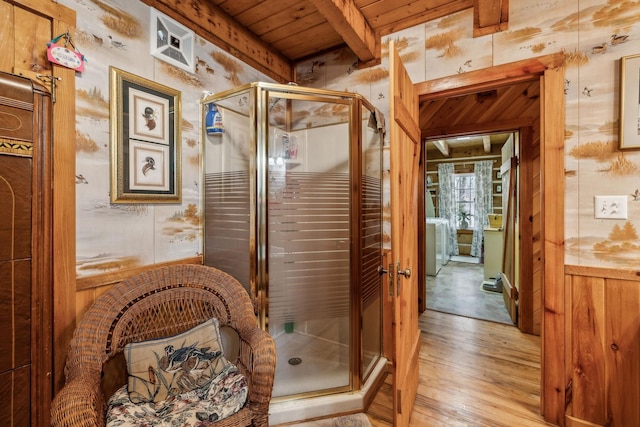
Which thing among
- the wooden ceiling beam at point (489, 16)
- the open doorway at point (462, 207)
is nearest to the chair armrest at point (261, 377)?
the wooden ceiling beam at point (489, 16)

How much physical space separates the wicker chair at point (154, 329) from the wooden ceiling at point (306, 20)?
1619 millimetres

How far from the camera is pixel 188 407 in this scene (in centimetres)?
110

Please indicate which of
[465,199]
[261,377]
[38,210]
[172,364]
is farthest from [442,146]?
[38,210]

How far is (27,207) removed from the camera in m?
1.12

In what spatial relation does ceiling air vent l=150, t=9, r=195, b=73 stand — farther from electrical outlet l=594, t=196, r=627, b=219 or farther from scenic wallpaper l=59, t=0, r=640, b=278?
electrical outlet l=594, t=196, r=627, b=219

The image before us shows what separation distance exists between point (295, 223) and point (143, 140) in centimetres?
99

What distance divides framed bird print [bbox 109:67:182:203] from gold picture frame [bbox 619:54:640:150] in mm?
2493

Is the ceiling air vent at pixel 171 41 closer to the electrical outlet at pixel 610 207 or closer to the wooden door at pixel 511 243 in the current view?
the electrical outlet at pixel 610 207

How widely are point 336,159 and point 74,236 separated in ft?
4.89

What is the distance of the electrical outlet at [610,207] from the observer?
58.1 inches

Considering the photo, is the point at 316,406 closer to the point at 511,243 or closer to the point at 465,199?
the point at 511,243

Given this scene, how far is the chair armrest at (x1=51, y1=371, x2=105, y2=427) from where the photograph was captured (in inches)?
33.9

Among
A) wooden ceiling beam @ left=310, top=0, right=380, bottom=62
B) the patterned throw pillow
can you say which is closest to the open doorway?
wooden ceiling beam @ left=310, top=0, right=380, bottom=62

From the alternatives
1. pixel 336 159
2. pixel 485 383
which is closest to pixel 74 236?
pixel 336 159
